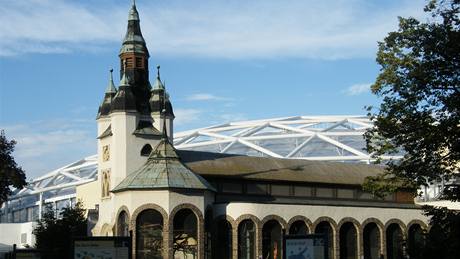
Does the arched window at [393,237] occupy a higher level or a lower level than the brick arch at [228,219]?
lower

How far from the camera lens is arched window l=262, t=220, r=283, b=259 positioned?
61.5 m

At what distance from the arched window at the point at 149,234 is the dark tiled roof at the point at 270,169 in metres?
9.44

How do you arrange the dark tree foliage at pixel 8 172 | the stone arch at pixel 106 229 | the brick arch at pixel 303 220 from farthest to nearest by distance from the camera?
the stone arch at pixel 106 229, the brick arch at pixel 303 220, the dark tree foliage at pixel 8 172

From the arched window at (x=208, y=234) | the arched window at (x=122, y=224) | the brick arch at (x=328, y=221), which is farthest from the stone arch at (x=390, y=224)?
the arched window at (x=122, y=224)

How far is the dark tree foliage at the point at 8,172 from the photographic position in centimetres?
5359

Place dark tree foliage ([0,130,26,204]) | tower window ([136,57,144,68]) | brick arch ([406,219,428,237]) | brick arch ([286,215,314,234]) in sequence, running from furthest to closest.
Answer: tower window ([136,57,144,68]), brick arch ([406,219,428,237]), brick arch ([286,215,314,234]), dark tree foliage ([0,130,26,204])

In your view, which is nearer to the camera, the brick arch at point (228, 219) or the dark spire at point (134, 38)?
the brick arch at point (228, 219)

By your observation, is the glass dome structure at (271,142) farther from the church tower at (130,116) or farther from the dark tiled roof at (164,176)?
the dark tiled roof at (164,176)

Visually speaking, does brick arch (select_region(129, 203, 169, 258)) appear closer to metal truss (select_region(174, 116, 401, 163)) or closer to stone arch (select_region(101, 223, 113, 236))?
stone arch (select_region(101, 223, 113, 236))

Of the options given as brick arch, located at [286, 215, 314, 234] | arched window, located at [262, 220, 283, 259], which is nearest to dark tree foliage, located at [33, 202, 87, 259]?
arched window, located at [262, 220, 283, 259]

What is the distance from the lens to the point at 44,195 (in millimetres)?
154875

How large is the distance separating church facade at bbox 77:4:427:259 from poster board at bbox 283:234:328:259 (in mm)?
29895

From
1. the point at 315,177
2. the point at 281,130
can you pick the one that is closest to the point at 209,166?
the point at 315,177

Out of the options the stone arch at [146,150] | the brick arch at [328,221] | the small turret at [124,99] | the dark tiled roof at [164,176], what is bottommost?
the brick arch at [328,221]
